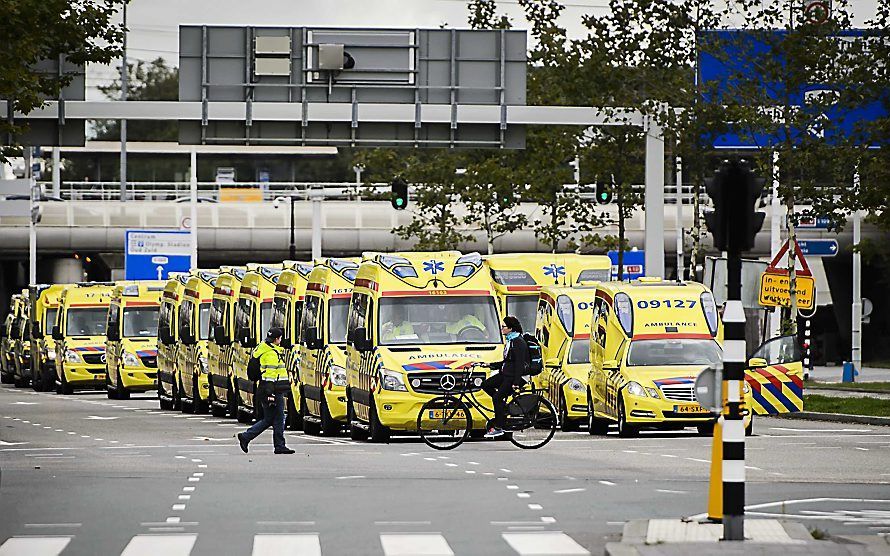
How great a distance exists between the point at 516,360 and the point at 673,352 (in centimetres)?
405

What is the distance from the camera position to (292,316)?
3241 cm

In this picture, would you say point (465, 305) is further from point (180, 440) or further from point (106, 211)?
point (106, 211)

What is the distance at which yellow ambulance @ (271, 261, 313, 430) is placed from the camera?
104 feet

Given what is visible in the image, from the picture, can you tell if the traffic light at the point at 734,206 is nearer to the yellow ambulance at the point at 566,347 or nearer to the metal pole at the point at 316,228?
the yellow ambulance at the point at 566,347

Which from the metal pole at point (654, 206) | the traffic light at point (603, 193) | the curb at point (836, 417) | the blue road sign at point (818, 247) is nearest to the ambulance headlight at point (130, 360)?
the traffic light at point (603, 193)

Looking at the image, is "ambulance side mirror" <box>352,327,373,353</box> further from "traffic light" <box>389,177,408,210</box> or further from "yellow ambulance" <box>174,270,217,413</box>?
"traffic light" <box>389,177,408,210</box>

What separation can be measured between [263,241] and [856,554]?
67.7 meters

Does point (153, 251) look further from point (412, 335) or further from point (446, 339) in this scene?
point (446, 339)

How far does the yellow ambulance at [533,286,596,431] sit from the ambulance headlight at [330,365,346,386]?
148 inches

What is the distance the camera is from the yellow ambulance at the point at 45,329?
173 ft

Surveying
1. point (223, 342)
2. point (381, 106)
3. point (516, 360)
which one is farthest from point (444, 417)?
point (381, 106)

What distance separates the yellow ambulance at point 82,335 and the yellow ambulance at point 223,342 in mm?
12515

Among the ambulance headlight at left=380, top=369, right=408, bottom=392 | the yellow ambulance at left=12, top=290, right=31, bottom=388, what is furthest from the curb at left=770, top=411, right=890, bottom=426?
the yellow ambulance at left=12, top=290, right=31, bottom=388

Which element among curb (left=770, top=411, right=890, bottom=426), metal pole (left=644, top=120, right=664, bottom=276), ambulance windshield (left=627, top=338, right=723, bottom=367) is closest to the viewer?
ambulance windshield (left=627, top=338, right=723, bottom=367)
